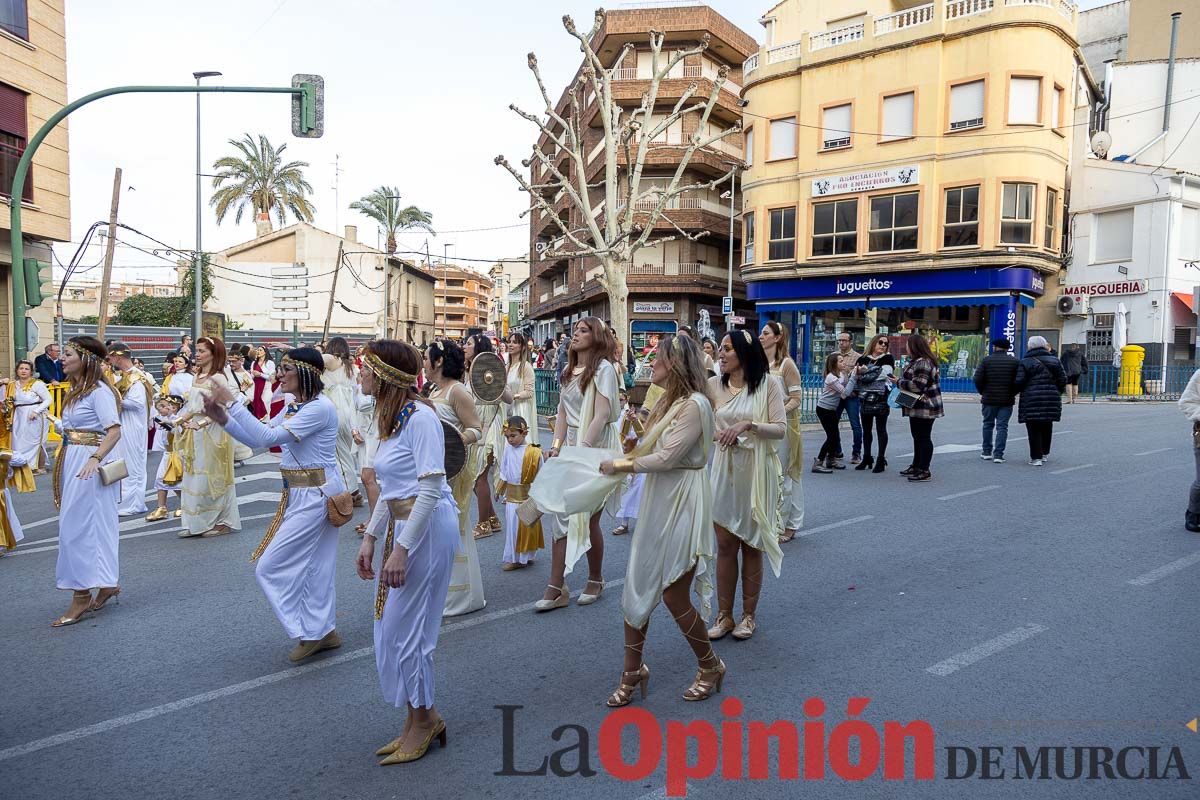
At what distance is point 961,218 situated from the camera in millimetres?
29656

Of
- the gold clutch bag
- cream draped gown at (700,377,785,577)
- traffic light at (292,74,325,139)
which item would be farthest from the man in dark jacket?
traffic light at (292,74,325,139)

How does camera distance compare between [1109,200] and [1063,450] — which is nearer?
[1063,450]

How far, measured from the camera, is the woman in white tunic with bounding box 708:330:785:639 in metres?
5.01

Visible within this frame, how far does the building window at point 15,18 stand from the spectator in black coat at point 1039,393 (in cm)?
2280

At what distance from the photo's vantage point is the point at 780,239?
34281mm

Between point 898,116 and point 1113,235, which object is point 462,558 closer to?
point 898,116

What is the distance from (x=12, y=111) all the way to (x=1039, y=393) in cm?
2273

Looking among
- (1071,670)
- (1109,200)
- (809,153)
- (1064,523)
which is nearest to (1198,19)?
(1109,200)

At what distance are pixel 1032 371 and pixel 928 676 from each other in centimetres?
878

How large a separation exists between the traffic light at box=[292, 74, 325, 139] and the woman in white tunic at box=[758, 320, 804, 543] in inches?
381

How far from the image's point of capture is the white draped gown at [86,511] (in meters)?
5.53

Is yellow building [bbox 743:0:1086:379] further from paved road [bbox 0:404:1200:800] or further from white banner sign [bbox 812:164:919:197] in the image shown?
paved road [bbox 0:404:1200:800]

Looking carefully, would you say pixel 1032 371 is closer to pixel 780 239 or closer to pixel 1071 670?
pixel 1071 670

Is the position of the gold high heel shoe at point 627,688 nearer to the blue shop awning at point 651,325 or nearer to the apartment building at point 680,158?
the apartment building at point 680,158
